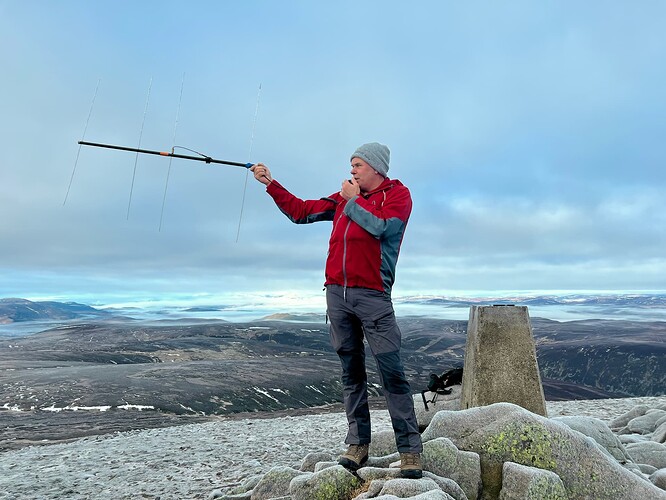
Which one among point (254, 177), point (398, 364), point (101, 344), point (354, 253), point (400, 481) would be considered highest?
point (254, 177)

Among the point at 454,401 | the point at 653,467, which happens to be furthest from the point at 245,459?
the point at 653,467

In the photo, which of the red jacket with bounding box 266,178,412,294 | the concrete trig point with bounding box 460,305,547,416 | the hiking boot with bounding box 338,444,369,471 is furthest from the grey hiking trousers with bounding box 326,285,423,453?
the concrete trig point with bounding box 460,305,547,416

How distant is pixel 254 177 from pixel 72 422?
1598cm

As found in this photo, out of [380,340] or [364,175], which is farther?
[364,175]

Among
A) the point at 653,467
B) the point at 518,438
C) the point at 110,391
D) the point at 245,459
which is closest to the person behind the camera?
the point at 518,438

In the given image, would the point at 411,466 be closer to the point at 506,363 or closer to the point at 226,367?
the point at 506,363

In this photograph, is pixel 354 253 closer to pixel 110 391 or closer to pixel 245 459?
pixel 245 459

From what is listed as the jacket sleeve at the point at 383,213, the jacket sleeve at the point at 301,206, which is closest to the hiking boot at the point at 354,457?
the jacket sleeve at the point at 383,213

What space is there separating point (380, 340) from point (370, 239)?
977mm

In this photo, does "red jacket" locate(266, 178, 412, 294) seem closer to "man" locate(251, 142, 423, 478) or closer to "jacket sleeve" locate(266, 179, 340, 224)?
"man" locate(251, 142, 423, 478)

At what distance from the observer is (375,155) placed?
5492 millimetres

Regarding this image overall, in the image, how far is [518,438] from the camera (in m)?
5.59

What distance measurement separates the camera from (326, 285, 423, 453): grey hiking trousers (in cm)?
506

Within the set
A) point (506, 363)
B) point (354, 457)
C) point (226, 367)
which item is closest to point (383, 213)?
point (354, 457)
